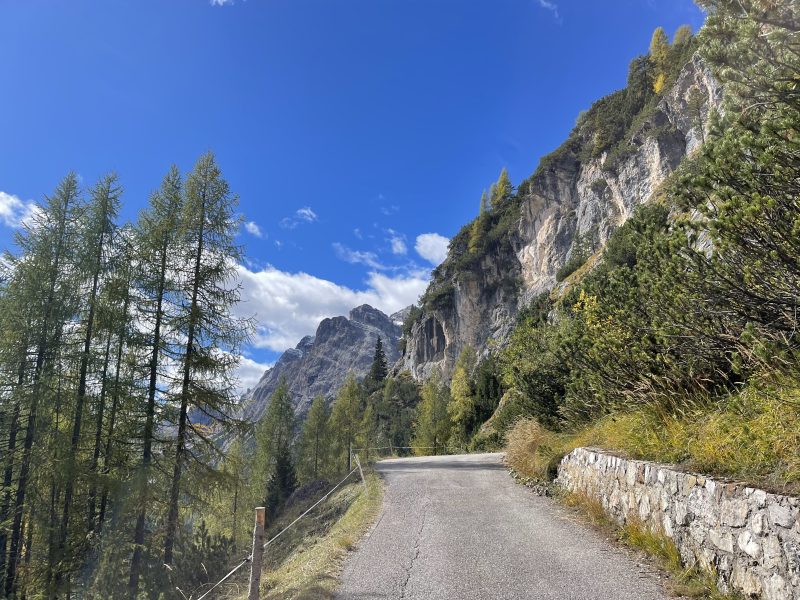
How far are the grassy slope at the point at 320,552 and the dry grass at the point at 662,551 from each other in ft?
11.5

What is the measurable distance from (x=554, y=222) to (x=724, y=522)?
65.1 meters

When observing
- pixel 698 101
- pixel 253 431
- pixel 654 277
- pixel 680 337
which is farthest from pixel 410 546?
pixel 698 101

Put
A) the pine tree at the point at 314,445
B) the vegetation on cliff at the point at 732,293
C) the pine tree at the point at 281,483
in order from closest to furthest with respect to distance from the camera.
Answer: the vegetation on cliff at the point at 732,293 → the pine tree at the point at 281,483 → the pine tree at the point at 314,445

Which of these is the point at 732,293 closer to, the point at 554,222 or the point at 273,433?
the point at 273,433

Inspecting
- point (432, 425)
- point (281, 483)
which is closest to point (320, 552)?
point (281, 483)

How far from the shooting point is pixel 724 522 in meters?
4.05

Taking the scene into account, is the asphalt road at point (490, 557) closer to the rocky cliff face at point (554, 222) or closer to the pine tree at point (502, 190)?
the rocky cliff face at point (554, 222)

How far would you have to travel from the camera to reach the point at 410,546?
642cm

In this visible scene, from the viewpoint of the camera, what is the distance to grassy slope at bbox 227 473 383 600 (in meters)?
5.37

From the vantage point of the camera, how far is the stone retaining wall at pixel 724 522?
3.39 metres

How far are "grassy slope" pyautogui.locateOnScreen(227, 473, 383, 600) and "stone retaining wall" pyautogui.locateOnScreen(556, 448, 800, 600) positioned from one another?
3.76 meters

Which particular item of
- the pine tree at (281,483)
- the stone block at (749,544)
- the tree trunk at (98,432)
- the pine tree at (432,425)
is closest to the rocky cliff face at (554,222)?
the pine tree at (432,425)

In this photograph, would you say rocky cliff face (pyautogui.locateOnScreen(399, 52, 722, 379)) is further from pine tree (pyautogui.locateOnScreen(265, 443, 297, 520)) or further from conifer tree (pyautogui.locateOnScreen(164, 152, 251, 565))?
conifer tree (pyautogui.locateOnScreen(164, 152, 251, 565))

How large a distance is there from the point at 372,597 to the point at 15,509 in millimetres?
13199
